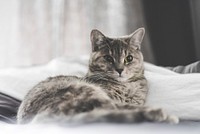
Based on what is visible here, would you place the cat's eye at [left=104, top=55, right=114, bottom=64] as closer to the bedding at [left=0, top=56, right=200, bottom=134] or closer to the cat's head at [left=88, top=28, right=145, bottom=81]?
the cat's head at [left=88, top=28, right=145, bottom=81]

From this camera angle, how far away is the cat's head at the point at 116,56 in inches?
27.4

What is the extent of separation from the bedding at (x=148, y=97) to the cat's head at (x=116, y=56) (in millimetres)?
81

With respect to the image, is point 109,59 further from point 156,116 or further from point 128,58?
point 156,116

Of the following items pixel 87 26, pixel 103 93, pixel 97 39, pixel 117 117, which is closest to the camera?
pixel 117 117

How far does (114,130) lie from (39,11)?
1.09 metres

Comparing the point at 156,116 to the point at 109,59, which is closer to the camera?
the point at 156,116

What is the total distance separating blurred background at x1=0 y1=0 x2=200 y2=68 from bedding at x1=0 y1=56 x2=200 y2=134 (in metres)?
0.17

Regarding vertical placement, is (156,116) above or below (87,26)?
below

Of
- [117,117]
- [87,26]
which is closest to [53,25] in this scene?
[87,26]

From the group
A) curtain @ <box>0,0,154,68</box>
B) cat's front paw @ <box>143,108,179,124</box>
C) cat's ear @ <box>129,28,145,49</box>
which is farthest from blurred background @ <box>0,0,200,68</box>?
cat's front paw @ <box>143,108,179,124</box>

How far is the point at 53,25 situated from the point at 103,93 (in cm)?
92

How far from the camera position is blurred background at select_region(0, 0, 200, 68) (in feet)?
3.95

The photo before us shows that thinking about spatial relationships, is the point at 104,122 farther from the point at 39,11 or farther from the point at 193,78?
the point at 39,11

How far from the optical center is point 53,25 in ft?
4.83
